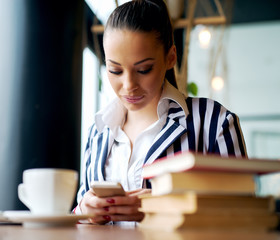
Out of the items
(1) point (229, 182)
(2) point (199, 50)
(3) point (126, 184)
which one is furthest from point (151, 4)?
Answer: (2) point (199, 50)

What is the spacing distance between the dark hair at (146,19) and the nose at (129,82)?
0.17 meters

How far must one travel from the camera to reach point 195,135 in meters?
1.44

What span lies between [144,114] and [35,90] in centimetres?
70

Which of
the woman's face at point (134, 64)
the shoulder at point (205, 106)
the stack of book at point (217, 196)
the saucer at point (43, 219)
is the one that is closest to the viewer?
the stack of book at point (217, 196)

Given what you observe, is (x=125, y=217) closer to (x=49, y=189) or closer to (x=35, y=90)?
(x=49, y=189)

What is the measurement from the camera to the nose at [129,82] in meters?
1.29

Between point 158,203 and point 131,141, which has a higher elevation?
point 131,141

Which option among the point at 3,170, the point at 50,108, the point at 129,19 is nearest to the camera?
the point at 129,19

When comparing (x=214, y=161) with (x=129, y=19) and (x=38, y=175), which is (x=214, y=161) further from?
(x=129, y=19)

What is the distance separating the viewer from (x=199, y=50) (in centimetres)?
796

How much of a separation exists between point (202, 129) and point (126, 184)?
34 cm

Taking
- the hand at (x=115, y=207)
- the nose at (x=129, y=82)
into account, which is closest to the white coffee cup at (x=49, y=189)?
the hand at (x=115, y=207)

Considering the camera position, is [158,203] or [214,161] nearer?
[214,161]

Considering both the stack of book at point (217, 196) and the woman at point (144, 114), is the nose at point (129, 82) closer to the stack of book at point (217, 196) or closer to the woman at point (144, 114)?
the woman at point (144, 114)
